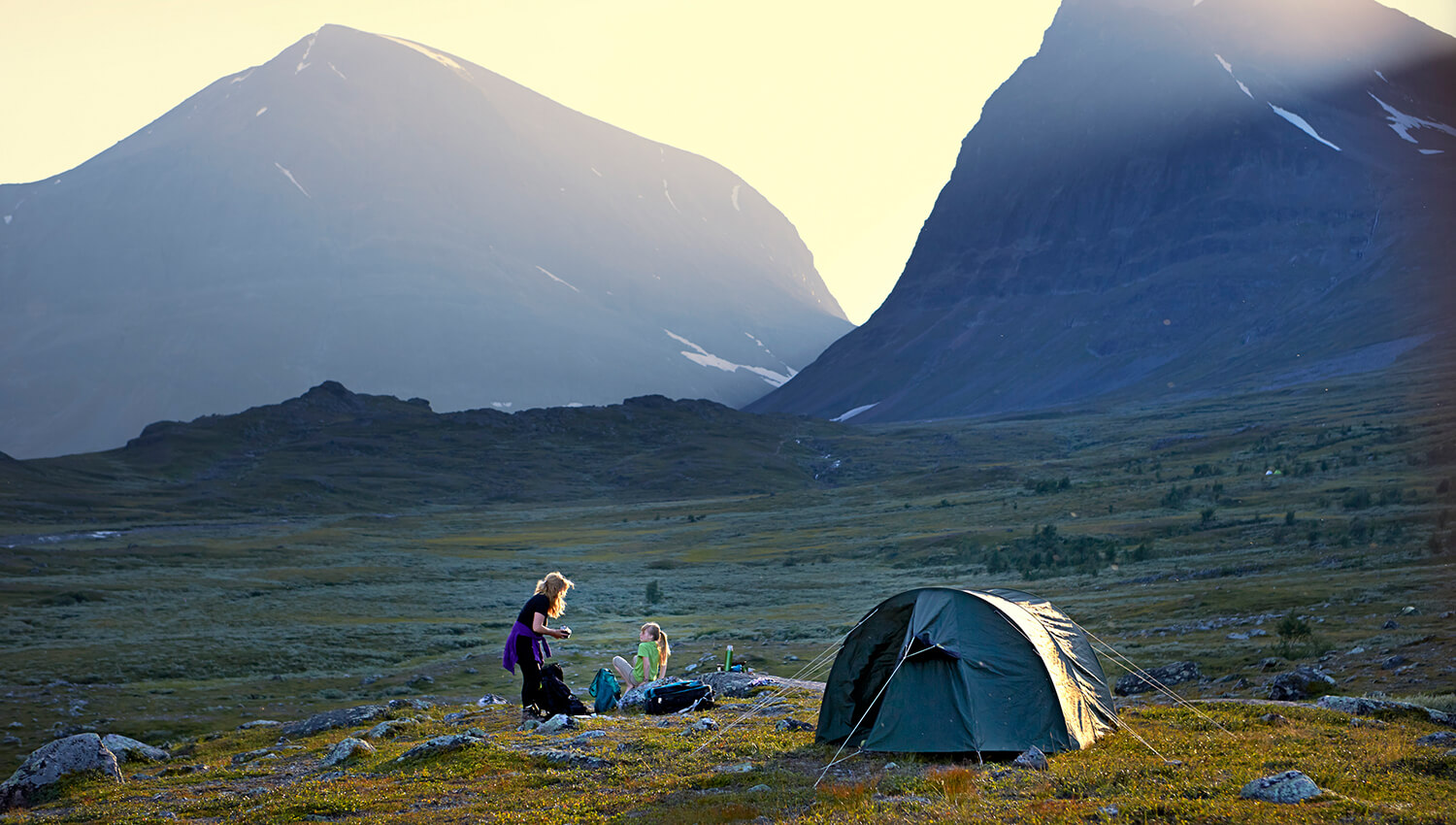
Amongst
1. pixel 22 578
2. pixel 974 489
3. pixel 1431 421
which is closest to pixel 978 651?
pixel 22 578

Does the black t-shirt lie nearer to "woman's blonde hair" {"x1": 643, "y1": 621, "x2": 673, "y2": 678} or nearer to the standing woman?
the standing woman

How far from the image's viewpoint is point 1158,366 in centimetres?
19150

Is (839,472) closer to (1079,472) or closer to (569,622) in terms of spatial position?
(1079,472)

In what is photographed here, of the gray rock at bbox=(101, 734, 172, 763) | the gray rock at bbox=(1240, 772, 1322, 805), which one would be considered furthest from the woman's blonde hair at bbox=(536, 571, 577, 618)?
the gray rock at bbox=(1240, 772, 1322, 805)

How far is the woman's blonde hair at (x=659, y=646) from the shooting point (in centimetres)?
2316

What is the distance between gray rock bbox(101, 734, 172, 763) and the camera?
20.7 m

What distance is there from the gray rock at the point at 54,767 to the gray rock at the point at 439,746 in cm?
484

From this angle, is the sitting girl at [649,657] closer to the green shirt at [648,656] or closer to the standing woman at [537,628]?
the green shirt at [648,656]

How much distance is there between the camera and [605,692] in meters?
21.8

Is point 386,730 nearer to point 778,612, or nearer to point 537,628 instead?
point 537,628

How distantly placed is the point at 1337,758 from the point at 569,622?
39211mm

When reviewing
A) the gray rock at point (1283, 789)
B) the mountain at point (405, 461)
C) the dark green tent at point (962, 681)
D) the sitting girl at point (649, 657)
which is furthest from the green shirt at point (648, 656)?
the mountain at point (405, 461)

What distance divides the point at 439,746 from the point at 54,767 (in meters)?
6.05

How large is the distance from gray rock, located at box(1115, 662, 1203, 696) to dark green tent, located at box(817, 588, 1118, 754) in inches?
226
